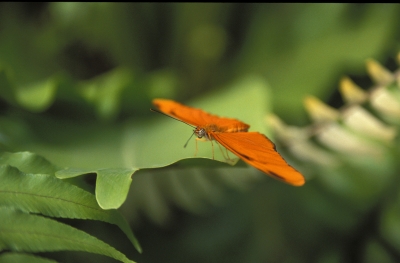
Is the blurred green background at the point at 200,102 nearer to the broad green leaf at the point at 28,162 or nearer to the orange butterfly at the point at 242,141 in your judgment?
the orange butterfly at the point at 242,141

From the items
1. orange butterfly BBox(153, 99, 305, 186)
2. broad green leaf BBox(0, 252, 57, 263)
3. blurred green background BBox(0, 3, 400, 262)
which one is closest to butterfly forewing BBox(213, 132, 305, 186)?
orange butterfly BBox(153, 99, 305, 186)

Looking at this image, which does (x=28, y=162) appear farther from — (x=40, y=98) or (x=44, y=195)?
(x=40, y=98)

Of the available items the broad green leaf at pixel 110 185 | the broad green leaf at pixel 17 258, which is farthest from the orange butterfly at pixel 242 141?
the broad green leaf at pixel 17 258

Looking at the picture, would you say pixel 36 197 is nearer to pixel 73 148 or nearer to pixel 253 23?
pixel 73 148

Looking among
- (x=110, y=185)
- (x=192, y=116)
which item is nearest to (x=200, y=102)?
(x=192, y=116)

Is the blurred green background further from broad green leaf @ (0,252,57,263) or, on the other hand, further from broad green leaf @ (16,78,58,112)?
broad green leaf @ (0,252,57,263)

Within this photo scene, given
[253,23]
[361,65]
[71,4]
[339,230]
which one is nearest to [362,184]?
[339,230]
